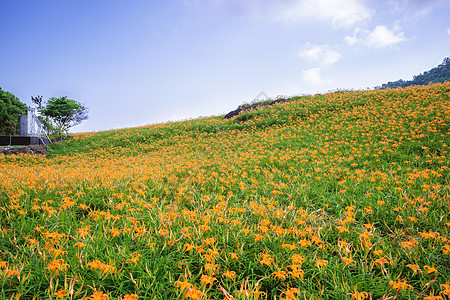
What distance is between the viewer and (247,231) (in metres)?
2.58

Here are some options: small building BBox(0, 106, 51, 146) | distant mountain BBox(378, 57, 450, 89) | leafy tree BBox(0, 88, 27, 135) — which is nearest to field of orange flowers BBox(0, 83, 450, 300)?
small building BBox(0, 106, 51, 146)

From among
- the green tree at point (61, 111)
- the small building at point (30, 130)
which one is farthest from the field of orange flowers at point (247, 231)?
the green tree at point (61, 111)

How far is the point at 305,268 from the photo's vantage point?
7.39 feet

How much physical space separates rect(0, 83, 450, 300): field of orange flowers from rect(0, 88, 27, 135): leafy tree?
3771 centimetres

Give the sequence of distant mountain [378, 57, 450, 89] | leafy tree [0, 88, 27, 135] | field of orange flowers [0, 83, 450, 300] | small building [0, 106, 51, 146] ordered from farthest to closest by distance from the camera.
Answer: distant mountain [378, 57, 450, 89] < leafy tree [0, 88, 27, 135] < small building [0, 106, 51, 146] < field of orange flowers [0, 83, 450, 300]

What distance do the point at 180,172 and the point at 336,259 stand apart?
4601mm

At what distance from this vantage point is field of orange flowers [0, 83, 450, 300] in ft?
6.50

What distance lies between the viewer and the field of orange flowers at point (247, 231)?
1982 millimetres

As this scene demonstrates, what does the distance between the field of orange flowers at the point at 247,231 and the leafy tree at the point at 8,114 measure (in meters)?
37.7

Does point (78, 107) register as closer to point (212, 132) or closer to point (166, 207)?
point (212, 132)

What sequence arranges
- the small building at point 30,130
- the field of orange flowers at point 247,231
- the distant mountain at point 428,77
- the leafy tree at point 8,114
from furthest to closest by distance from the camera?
1. the distant mountain at point 428,77
2. the leafy tree at point 8,114
3. the small building at point 30,130
4. the field of orange flowers at point 247,231

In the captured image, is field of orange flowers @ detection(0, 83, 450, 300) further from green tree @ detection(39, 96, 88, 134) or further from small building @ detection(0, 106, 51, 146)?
green tree @ detection(39, 96, 88, 134)

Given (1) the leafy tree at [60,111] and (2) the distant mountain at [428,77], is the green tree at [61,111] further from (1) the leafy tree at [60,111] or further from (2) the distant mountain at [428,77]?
(2) the distant mountain at [428,77]

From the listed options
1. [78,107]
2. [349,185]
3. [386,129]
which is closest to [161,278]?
[349,185]
